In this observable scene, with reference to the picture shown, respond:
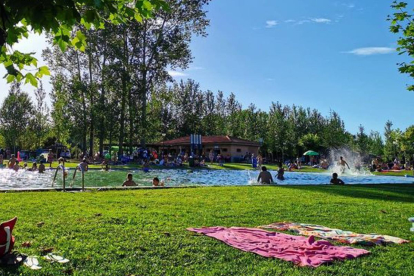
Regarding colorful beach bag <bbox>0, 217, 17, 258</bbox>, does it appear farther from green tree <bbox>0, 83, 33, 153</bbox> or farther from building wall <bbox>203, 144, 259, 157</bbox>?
green tree <bbox>0, 83, 33, 153</bbox>

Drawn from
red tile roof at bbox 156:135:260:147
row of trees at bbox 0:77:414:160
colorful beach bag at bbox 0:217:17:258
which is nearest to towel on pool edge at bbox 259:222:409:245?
colorful beach bag at bbox 0:217:17:258

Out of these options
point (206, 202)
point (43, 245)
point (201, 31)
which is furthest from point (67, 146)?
point (43, 245)

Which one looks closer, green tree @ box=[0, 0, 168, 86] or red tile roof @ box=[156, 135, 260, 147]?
green tree @ box=[0, 0, 168, 86]

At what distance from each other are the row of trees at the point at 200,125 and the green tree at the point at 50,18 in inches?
1602

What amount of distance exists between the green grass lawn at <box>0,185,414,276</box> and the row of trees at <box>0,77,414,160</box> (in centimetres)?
3583

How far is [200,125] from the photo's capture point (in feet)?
253

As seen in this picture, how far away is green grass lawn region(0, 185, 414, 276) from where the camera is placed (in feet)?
15.5

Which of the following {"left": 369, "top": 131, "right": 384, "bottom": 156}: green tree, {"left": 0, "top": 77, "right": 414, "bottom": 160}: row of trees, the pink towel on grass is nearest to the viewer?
the pink towel on grass

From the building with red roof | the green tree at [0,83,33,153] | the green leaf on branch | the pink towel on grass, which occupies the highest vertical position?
the green tree at [0,83,33,153]

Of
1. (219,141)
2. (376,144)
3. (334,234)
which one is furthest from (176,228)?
(376,144)

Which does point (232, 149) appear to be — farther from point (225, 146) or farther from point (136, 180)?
point (136, 180)

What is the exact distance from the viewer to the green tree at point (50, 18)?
3.57 metres

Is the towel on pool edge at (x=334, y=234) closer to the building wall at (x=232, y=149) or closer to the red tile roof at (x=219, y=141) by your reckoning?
the red tile roof at (x=219, y=141)

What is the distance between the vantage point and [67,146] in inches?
2394
